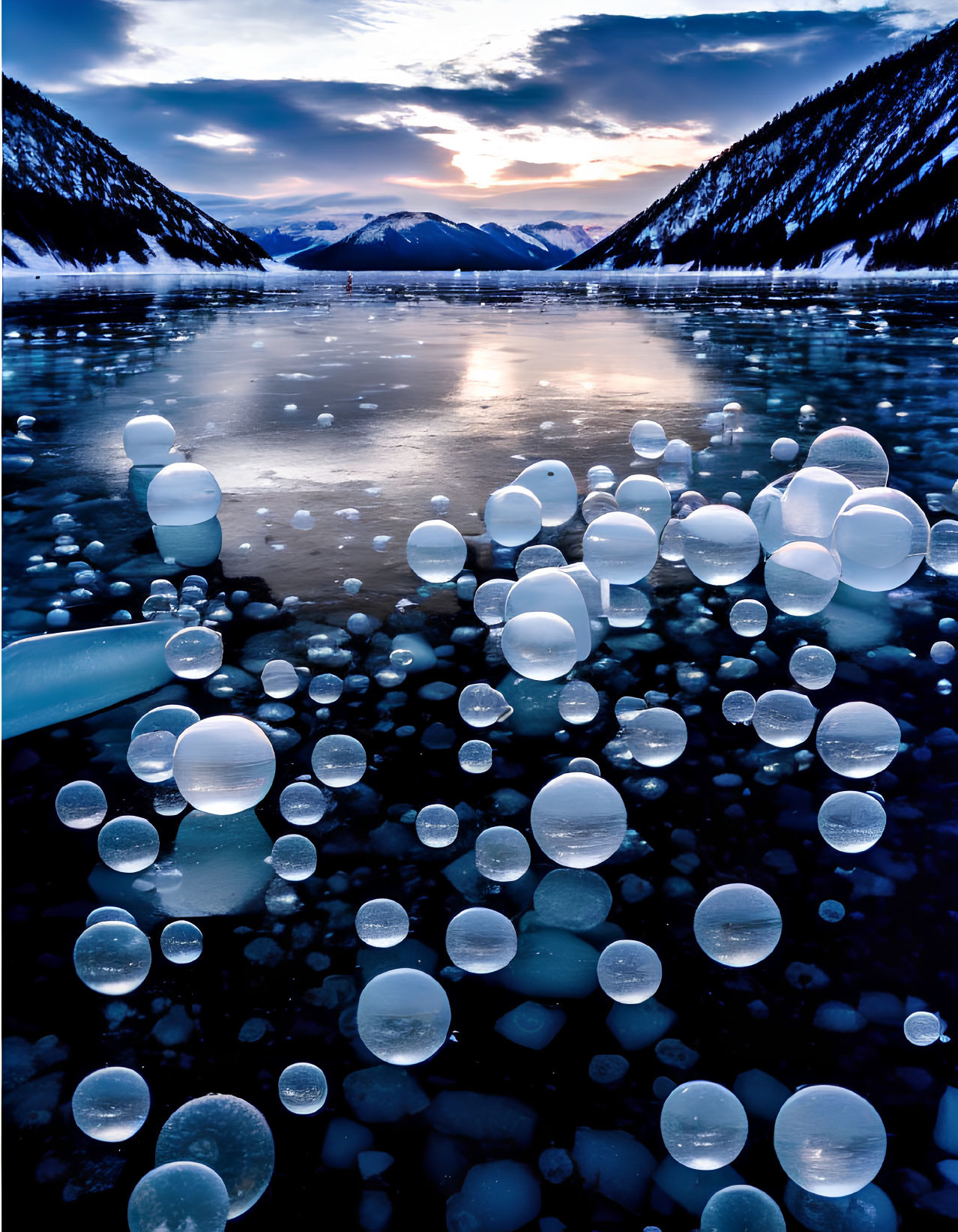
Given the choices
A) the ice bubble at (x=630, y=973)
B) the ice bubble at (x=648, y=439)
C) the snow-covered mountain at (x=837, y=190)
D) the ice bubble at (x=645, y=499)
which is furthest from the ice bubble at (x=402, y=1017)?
the snow-covered mountain at (x=837, y=190)

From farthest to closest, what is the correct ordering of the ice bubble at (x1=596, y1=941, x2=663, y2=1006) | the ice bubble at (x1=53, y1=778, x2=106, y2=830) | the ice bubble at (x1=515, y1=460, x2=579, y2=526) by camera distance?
the ice bubble at (x1=515, y1=460, x2=579, y2=526)
the ice bubble at (x1=53, y1=778, x2=106, y2=830)
the ice bubble at (x1=596, y1=941, x2=663, y2=1006)

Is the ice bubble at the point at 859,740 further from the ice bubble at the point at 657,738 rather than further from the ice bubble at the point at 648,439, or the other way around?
the ice bubble at the point at 648,439

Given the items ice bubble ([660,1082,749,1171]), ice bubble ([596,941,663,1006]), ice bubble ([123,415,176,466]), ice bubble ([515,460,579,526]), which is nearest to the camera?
ice bubble ([660,1082,749,1171])

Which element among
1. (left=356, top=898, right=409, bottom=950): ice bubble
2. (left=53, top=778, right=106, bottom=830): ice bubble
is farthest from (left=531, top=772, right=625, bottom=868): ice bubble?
(left=53, top=778, right=106, bottom=830): ice bubble

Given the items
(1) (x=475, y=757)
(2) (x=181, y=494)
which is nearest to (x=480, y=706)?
(1) (x=475, y=757)

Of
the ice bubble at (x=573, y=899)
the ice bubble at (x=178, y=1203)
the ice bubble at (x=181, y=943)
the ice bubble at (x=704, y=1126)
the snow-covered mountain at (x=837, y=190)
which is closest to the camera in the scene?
the ice bubble at (x=178, y=1203)

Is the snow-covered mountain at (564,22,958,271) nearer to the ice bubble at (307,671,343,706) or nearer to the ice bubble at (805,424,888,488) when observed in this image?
the ice bubble at (805,424,888,488)

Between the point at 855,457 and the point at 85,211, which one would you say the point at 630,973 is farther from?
the point at 85,211
